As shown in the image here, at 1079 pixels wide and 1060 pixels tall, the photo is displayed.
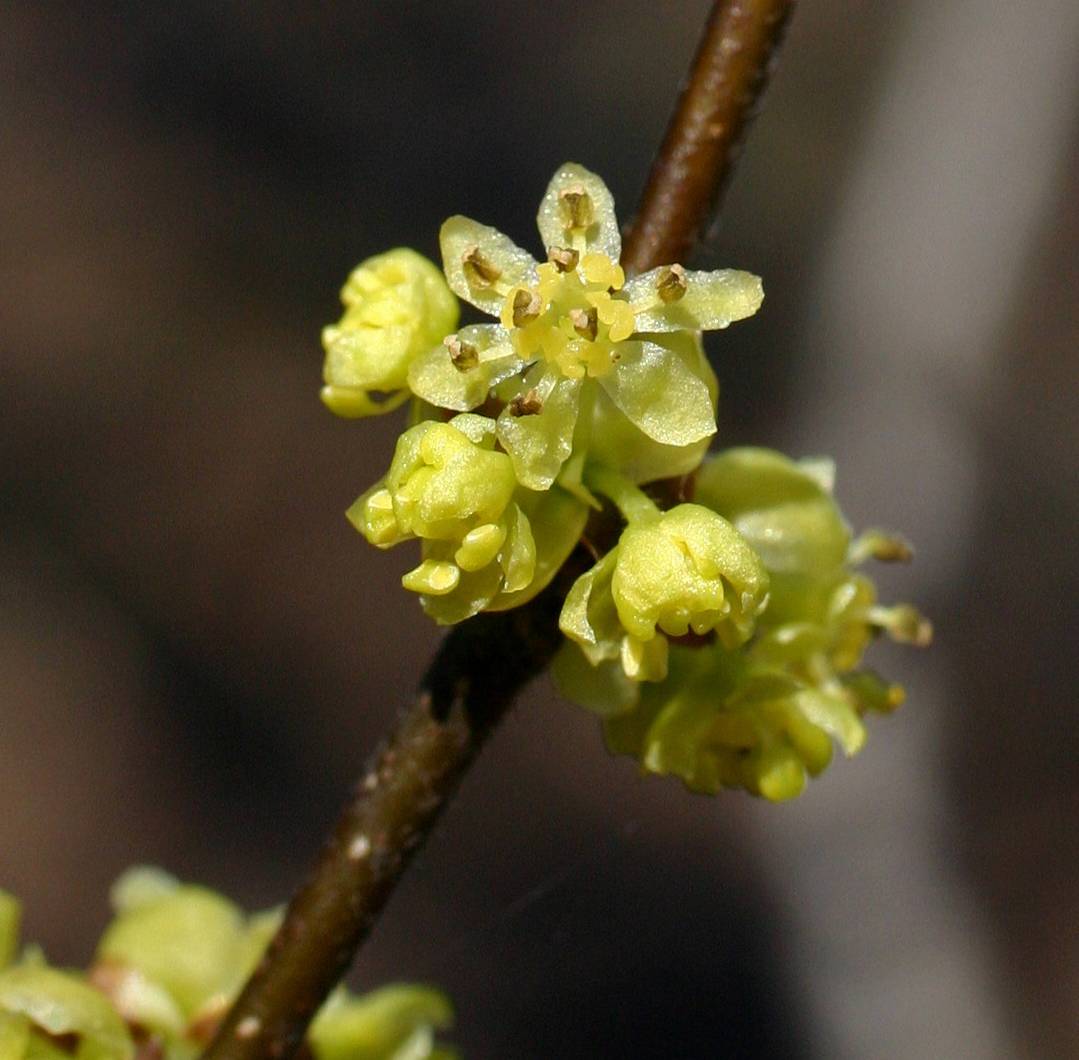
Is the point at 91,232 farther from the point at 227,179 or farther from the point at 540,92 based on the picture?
the point at 540,92

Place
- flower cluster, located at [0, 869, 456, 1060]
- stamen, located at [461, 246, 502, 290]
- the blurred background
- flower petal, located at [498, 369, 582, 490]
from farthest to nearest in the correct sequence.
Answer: the blurred background → flower cluster, located at [0, 869, 456, 1060] → stamen, located at [461, 246, 502, 290] → flower petal, located at [498, 369, 582, 490]

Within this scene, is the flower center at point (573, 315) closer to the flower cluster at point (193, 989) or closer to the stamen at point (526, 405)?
the stamen at point (526, 405)

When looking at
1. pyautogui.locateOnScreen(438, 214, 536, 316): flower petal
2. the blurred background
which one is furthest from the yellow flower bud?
the blurred background

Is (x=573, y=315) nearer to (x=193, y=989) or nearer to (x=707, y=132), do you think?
(x=707, y=132)

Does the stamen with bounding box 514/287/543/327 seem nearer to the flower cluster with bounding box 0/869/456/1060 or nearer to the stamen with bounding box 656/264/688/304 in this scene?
the stamen with bounding box 656/264/688/304

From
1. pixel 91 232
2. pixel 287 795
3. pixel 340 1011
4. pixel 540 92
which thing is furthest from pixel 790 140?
pixel 340 1011

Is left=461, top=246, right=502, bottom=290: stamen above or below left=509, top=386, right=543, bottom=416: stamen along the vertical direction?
above

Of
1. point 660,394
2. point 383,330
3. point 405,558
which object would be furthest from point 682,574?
point 405,558
